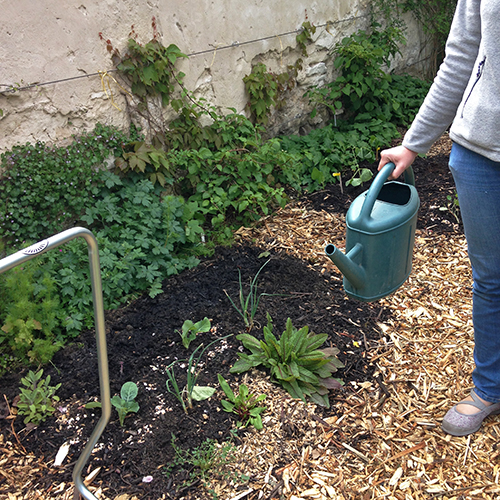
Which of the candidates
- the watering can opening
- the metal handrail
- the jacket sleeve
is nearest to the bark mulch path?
the metal handrail

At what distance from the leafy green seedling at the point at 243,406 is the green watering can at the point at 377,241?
0.65m

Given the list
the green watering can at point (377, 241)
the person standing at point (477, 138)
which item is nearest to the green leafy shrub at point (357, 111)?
the green watering can at point (377, 241)

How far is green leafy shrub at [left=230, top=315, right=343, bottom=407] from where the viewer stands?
7.07ft

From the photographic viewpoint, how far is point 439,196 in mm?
3725

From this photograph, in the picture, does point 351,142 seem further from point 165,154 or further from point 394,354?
point 394,354

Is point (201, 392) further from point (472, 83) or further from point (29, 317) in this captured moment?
point (472, 83)

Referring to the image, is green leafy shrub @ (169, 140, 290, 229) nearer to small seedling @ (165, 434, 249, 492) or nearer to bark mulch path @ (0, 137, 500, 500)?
bark mulch path @ (0, 137, 500, 500)

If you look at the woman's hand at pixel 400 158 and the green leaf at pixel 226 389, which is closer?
the woman's hand at pixel 400 158

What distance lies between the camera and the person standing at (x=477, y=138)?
4.64ft

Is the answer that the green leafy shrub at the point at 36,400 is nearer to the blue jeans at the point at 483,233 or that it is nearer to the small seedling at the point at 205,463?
the small seedling at the point at 205,463

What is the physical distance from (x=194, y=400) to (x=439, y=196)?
2593 mm

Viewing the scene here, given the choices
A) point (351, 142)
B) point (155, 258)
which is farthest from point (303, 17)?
point (155, 258)

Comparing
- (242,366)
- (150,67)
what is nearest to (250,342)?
(242,366)

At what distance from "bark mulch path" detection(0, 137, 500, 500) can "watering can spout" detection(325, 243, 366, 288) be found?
69 cm
